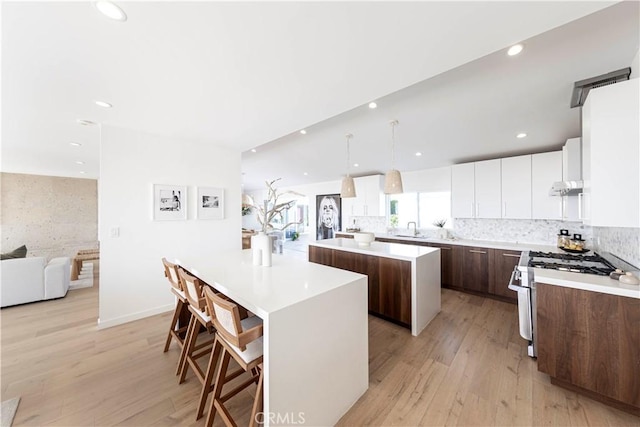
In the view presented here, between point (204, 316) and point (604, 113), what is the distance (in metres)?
3.12

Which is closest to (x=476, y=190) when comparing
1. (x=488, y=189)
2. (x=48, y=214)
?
(x=488, y=189)

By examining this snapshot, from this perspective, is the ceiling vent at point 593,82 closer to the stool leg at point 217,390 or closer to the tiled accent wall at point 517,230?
the tiled accent wall at point 517,230

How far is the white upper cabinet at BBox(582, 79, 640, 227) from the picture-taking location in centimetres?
146

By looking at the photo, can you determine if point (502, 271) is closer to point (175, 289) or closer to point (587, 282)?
point (587, 282)

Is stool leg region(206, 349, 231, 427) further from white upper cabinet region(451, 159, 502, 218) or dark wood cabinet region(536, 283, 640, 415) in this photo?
white upper cabinet region(451, 159, 502, 218)

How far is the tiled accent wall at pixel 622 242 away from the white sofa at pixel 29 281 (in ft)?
22.3

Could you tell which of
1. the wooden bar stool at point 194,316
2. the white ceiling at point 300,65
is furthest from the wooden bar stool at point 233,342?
the white ceiling at point 300,65

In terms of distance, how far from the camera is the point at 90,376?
75.9 inches

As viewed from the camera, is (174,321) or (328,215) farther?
(328,215)

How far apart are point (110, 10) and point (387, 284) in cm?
318

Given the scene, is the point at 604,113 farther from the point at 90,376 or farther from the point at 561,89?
the point at 90,376

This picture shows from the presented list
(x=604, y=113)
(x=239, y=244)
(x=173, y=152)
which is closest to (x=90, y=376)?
(x=239, y=244)

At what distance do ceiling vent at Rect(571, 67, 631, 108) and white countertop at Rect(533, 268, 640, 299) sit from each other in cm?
155

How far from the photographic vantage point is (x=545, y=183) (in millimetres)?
3439
